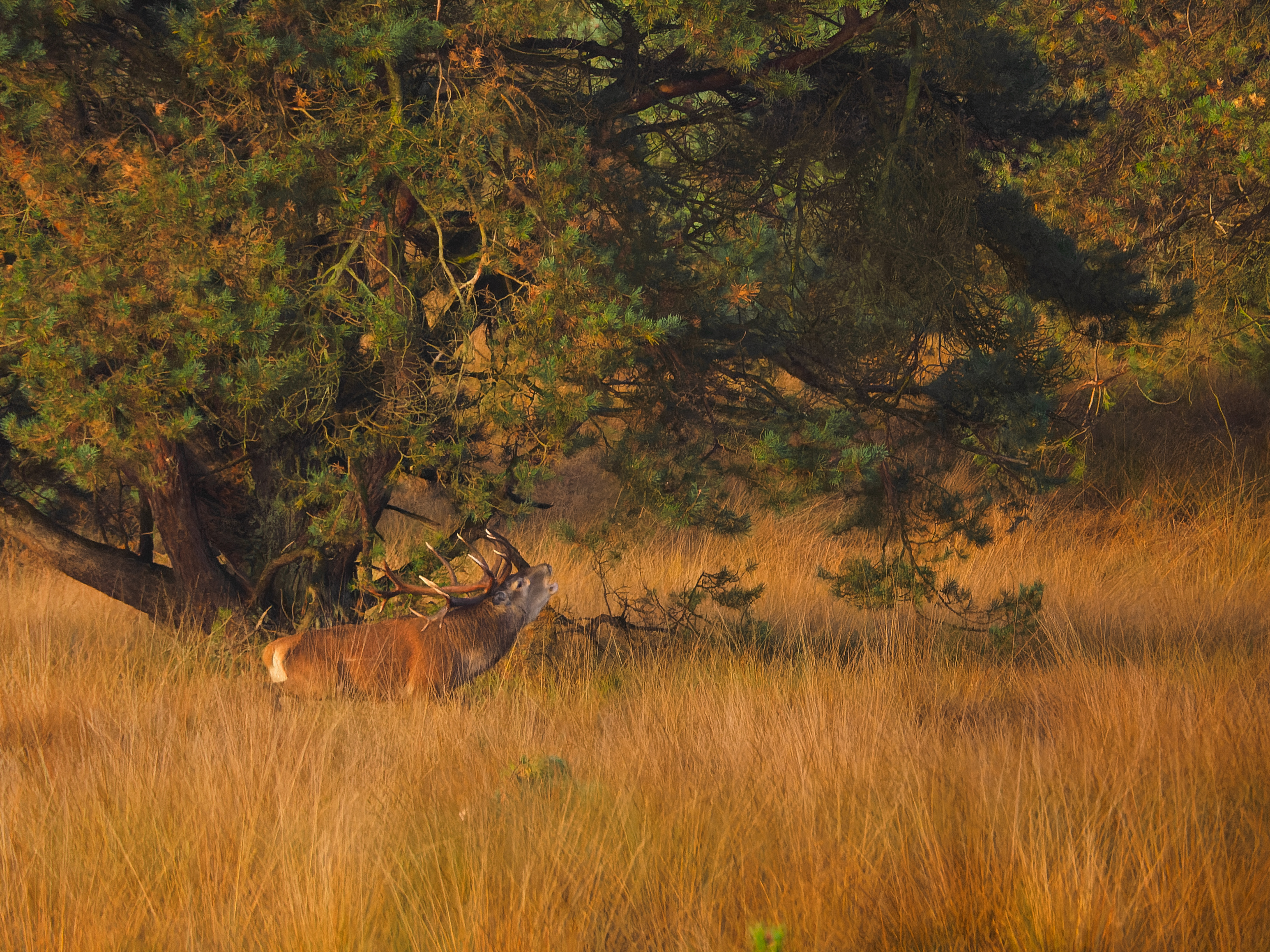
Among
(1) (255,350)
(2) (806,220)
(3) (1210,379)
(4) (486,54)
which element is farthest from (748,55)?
(3) (1210,379)

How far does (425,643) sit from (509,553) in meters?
0.64

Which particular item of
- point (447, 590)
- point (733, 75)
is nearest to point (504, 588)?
point (447, 590)

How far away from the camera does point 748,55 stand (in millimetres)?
4875

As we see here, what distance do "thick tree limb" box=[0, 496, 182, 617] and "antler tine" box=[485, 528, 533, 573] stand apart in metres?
2.26

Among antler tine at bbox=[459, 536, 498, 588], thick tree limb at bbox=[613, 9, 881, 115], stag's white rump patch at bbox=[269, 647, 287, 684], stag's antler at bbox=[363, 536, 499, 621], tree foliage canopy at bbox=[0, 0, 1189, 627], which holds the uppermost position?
thick tree limb at bbox=[613, 9, 881, 115]

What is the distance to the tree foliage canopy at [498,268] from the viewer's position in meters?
4.84

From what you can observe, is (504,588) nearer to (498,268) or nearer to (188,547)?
(498,268)

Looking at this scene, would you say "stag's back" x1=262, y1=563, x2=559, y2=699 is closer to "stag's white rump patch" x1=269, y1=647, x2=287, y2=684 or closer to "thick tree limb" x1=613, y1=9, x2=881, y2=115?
"stag's white rump patch" x1=269, y1=647, x2=287, y2=684

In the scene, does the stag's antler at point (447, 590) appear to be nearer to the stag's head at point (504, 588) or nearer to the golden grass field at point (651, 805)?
the stag's head at point (504, 588)

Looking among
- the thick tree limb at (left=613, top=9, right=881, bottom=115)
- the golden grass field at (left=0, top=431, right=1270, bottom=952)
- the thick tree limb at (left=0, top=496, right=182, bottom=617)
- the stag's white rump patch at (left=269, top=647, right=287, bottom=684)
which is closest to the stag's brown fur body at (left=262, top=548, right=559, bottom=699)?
the stag's white rump patch at (left=269, top=647, right=287, bottom=684)

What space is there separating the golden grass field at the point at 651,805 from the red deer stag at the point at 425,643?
141mm

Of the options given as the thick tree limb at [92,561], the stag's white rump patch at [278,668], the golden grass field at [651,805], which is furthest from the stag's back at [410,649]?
the thick tree limb at [92,561]

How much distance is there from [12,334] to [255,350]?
95 cm

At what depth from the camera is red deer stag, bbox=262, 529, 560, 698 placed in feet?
18.1
